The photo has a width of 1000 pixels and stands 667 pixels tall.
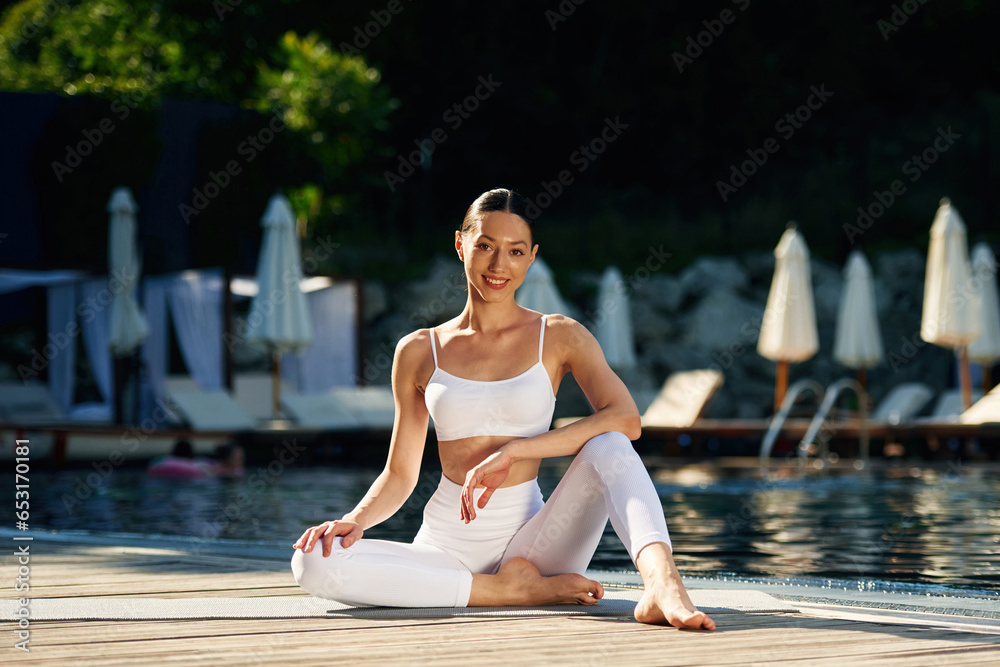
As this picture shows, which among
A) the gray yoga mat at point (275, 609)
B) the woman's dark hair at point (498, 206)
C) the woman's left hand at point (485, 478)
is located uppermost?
the woman's dark hair at point (498, 206)

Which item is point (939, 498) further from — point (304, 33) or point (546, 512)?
point (304, 33)

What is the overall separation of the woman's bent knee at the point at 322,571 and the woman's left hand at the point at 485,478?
371mm

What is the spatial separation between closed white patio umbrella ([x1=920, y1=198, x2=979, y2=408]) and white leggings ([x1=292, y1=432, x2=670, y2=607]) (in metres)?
11.1

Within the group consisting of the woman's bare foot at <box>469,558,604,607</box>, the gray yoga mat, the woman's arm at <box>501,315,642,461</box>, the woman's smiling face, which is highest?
the woman's smiling face

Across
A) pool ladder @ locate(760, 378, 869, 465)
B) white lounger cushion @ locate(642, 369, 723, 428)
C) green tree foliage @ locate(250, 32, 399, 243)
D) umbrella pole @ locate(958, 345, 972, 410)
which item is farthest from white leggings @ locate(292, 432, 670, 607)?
green tree foliage @ locate(250, 32, 399, 243)

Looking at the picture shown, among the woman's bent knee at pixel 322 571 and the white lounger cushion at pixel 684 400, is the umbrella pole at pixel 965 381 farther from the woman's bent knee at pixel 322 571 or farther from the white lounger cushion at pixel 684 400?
the woman's bent knee at pixel 322 571

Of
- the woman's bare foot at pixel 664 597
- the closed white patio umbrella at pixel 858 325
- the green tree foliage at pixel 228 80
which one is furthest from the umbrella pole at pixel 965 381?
the woman's bare foot at pixel 664 597

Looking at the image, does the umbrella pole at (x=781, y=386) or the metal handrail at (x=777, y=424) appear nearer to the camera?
the metal handrail at (x=777, y=424)

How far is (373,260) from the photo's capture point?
23.6m

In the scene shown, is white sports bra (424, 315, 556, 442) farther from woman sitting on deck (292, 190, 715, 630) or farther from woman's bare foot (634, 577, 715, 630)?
woman's bare foot (634, 577, 715, 630)

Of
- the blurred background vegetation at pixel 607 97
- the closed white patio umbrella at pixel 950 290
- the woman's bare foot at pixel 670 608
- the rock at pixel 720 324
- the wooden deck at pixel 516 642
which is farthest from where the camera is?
the blurred background vegetation at pixel 607 97

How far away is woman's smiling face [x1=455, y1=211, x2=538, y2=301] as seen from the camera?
10.0 ft

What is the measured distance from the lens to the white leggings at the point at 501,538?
9.14 ft

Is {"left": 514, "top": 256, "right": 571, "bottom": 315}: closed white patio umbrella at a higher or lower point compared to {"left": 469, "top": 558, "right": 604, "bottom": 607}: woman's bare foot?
higher
